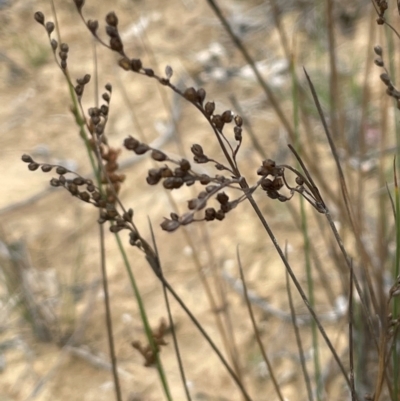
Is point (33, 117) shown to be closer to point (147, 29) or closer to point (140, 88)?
point (140, 88)

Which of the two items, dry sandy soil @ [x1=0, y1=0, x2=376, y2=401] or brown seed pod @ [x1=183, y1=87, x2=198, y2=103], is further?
dry sandy soil @ [x1=0, y1=0, x2=376, y2=401]

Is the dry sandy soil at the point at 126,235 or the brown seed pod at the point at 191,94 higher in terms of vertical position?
the dry sandy soil at the point at 126,235

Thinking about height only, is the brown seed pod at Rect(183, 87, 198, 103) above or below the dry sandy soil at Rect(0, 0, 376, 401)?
below

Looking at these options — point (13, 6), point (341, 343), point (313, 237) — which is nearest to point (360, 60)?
point (313, 237)

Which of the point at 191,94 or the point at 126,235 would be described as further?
the point at 126,235

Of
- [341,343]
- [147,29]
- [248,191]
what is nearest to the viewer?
[248,191]

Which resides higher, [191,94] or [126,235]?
[126,235]

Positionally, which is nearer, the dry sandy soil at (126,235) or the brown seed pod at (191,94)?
the brown seed pod at (191,94)

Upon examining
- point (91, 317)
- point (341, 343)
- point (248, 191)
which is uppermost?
point (341, 343)
